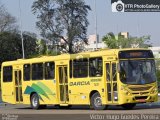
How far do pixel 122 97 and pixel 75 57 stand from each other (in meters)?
4.09

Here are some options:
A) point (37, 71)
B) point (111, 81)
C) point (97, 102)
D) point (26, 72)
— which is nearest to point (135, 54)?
point (111, 81)

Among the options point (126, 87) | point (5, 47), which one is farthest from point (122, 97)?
point (5, 47)

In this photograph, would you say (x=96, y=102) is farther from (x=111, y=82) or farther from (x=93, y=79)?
(x=111, y=82)

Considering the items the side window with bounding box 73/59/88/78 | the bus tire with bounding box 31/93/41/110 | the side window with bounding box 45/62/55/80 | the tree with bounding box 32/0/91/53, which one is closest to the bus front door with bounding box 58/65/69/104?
the side window with bounding box 45/62/55/80

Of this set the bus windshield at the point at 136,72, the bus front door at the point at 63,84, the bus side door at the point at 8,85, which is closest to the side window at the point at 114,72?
the bus windshield at the point at 136,72

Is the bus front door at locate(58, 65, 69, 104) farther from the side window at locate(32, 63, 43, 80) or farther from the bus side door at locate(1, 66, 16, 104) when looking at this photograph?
the bus side door at locate(1, 66, 16, 104)

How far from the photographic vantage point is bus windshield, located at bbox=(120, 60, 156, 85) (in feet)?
76.0

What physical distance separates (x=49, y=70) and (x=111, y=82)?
5.33 meters

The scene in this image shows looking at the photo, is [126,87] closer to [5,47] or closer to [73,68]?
[73,68]

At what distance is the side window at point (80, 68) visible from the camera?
25.1m

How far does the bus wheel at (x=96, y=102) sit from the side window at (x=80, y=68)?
1.16 m

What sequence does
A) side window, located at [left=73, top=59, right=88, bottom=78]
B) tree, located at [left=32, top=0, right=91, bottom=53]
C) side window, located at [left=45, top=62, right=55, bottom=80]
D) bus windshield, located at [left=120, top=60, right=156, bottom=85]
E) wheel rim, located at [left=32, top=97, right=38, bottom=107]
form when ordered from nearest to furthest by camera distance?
bus windshield, located at [left=120, top=60, right=156, bottom=85] → side window, located at [left=73, top=59, right=88, bottom=78] → side window, located at [left=45, top=62, right=55, bottom=80] → wheel rim, located at [left=32, top=97, right=38, bottom=107] → tree, located at [left=32, top=0, right=91, bottom=53]

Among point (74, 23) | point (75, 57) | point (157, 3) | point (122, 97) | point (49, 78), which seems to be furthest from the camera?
point (74, 23)

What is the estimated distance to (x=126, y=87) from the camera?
23.0 meters
